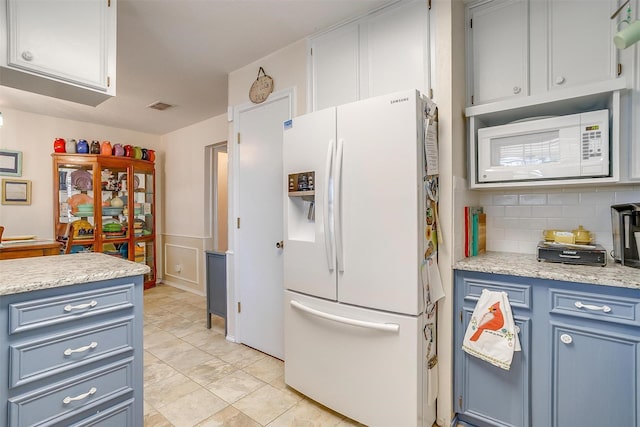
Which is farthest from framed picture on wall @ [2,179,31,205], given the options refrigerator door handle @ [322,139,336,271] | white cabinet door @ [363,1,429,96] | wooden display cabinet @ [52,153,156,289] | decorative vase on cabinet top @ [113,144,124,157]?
white cabinet door @ [363,1,429,96]

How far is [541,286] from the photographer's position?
4.88ft

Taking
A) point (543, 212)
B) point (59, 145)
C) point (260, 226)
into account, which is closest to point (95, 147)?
point (59, 145)

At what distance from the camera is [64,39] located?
59.6 inches

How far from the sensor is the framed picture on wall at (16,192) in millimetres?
3723

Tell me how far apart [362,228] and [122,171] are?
4.43 meters

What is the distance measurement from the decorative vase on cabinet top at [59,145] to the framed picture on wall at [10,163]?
36 cm

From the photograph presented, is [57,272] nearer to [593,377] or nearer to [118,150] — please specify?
[593,377]

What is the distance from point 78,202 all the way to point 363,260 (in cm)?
440

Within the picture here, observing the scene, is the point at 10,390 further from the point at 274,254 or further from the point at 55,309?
the point at 274,254

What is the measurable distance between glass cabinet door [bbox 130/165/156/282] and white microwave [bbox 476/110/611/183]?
4.80 meters

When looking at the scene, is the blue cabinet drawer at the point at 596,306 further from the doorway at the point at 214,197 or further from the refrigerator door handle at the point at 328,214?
the doorway at the point at 214,197

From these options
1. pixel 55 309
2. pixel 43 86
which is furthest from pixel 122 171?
pixel 55 309

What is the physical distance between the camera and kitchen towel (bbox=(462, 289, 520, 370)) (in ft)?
4.99

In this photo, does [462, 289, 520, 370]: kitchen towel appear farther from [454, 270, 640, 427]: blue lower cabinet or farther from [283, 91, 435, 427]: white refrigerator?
[283, 91, 435, 427]: white refrigerator
